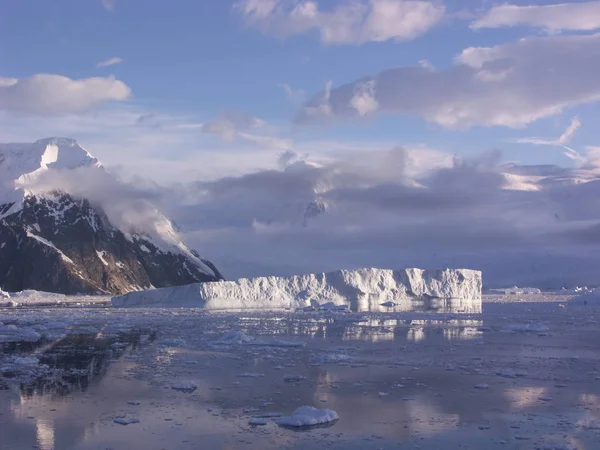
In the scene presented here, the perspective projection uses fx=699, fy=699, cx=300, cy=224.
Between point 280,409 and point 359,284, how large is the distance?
41.6 m

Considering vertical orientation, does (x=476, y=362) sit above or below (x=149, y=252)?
below

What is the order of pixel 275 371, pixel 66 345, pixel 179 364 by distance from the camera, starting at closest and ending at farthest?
pixel 275 371 → pixel 179 364 → pixel 66 345

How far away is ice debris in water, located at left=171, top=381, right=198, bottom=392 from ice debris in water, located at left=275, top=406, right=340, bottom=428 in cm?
320

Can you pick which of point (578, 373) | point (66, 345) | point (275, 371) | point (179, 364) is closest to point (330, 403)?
point (275, 371)

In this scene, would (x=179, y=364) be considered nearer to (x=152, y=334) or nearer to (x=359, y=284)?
(x=152, y=334)

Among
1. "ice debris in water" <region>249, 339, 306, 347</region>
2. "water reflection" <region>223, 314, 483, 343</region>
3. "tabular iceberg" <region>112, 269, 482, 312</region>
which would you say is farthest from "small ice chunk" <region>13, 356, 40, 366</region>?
"tabular iceberg" <region>112, 269, 482, 312</region>

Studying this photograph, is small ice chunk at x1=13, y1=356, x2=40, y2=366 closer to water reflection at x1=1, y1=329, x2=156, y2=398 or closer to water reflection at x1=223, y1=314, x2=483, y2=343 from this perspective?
water reflection at x1=1, y1=329, x2=156, y2=398

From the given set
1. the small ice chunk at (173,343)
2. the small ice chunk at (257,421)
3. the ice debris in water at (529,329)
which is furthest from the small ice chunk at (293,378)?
the ice debris in water at (529,329)

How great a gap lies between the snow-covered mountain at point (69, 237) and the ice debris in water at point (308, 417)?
80868 millimetres

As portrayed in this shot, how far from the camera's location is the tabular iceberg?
49625 mm

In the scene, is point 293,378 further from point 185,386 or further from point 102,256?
point 102,256

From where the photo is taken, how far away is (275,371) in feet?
55.4

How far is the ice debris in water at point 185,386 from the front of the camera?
1432 cm

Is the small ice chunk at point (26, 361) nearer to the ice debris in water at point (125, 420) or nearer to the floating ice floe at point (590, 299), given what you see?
the ice debris in water at point (125, 420)
